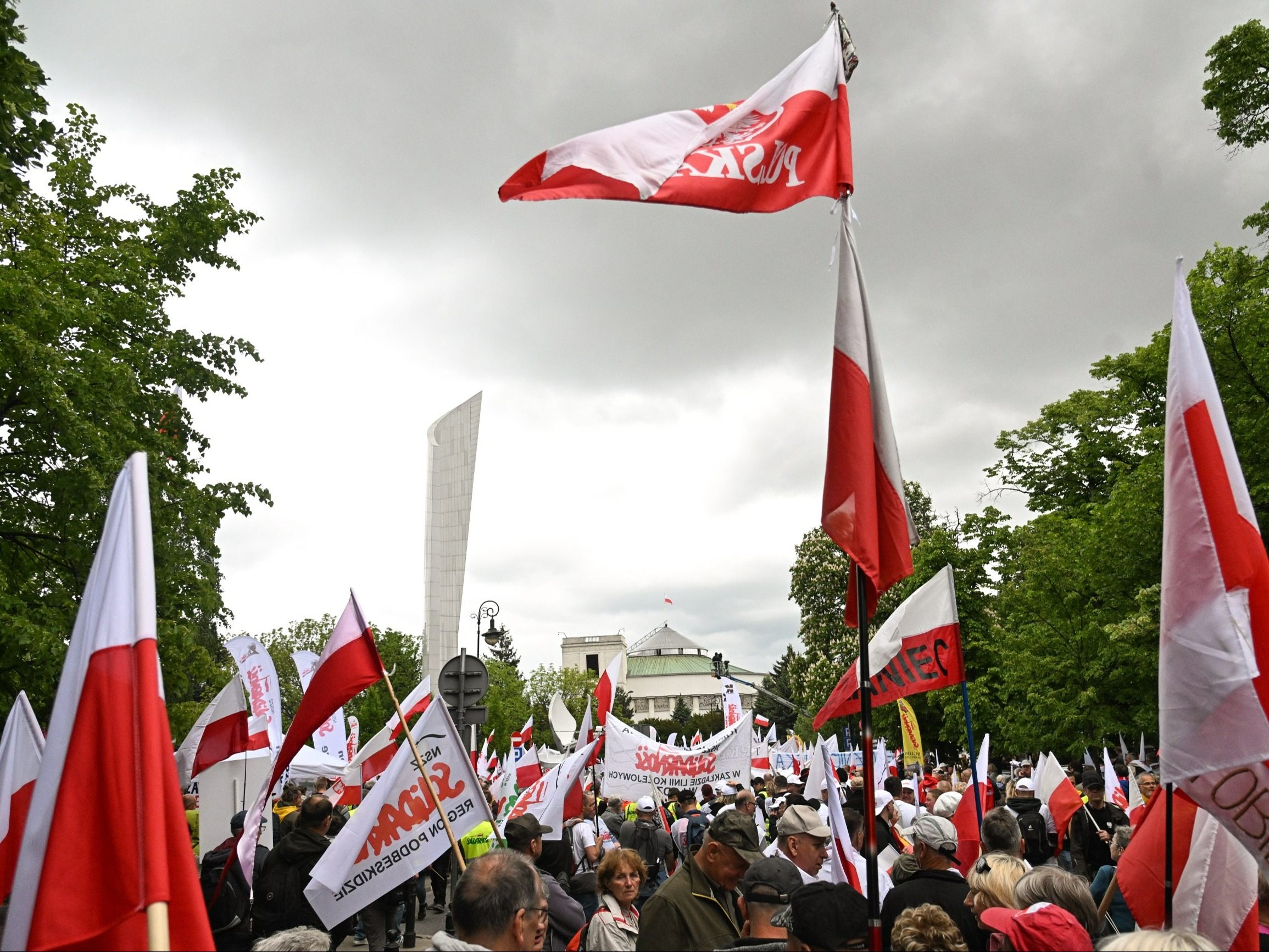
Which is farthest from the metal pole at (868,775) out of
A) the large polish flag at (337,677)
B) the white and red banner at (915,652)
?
the white and red banner at (915,652)

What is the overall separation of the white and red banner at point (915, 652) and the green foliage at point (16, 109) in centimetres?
1038

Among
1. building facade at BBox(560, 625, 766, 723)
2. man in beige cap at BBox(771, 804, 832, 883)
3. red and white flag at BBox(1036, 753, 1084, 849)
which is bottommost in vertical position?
man in beige cap at BBox(771, 804, 832, 883)

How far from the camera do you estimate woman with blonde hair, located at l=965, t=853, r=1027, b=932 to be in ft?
15.3

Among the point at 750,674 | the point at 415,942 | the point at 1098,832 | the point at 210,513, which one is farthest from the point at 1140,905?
the point at 750,674

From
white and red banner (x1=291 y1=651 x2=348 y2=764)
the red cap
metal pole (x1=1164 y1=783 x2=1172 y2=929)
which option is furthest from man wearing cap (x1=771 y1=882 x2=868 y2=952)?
white and red banner (x1=291 y1=651 x2=348 y2=764)

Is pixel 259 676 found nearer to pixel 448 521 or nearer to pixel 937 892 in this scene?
pixel 448 521

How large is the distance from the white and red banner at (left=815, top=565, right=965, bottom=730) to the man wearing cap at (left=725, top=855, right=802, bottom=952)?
352 centimetres

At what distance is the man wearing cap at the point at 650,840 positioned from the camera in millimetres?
11242

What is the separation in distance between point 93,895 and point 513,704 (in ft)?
239

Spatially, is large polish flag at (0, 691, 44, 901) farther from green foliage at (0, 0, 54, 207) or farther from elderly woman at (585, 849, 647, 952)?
green foliage at (0, 0, 54, 207)

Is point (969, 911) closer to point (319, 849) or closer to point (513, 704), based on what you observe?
point (319, 849)

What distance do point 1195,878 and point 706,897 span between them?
2075 millimetres

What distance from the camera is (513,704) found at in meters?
73.8

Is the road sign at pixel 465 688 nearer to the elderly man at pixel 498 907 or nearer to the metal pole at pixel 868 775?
the metal pole at pixel 868 775
